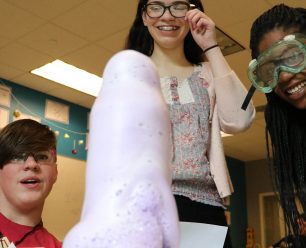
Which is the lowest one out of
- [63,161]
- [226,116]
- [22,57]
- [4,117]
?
[226,116]

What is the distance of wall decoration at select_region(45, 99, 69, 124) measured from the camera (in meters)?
4.04

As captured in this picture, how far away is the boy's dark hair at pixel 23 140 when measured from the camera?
119cm

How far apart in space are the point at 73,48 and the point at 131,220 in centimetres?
298

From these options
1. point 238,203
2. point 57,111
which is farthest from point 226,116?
point 238,203

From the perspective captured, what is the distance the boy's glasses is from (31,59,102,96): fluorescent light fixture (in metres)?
2.25

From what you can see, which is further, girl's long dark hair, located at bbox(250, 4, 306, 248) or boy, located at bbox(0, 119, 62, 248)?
boy, located at bbox(0, 119, 62, 248)

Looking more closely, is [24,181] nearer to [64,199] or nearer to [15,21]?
[15,21]

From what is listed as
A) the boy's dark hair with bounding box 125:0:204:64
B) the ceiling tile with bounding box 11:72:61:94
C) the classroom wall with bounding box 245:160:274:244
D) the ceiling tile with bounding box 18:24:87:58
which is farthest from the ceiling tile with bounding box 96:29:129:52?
the classroom wall with bounding box 245:160:274:244

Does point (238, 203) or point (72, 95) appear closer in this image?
point (72, 95)

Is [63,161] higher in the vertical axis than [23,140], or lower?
higher

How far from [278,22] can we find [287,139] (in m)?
0.25

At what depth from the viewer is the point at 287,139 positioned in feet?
3.13

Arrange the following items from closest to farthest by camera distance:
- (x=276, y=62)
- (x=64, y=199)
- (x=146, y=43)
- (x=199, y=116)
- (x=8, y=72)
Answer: (x=276, y=62)
(x=199, y=116)
(x=146, y=43)
(x=8, y=72)
(x=64, y=199)

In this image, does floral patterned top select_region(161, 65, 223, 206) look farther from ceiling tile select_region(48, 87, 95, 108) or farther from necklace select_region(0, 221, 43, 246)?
ceiling tile select_region(48, 87, 95, 108)
